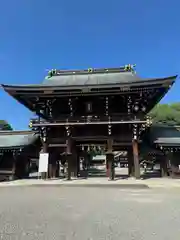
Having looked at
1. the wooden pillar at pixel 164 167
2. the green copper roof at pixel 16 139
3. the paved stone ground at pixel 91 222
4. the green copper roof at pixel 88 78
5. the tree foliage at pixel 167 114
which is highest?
the tree foliage at pixel 167 114

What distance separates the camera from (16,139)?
22.2 m

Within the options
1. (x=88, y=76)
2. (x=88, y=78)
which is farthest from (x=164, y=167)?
(x=88, y=76)

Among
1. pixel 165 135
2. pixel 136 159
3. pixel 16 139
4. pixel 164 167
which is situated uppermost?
pixel 165 135

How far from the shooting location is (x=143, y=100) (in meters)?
19.3

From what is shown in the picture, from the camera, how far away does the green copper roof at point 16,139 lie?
20562mm

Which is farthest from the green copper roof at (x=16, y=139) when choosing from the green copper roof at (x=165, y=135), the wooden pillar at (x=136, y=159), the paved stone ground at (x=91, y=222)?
the paved stone ground at (x=91, y=222)

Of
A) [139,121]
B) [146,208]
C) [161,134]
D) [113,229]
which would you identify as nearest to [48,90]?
[139,121]

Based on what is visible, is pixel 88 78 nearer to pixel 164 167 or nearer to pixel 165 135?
pixel 165 135

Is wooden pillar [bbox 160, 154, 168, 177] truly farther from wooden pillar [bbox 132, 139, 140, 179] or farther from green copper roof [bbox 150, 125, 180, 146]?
wooden pillar [bbox 132, 139, 140, 179]

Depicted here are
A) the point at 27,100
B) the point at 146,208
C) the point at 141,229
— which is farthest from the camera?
the point at 27,100

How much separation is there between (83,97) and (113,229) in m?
15.4

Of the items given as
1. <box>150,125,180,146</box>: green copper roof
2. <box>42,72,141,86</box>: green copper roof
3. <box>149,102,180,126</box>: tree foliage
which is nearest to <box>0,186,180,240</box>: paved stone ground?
<box>150,125,180,146</box>: green copper roof

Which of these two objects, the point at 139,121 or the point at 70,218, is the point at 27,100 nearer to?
the point at 139,121

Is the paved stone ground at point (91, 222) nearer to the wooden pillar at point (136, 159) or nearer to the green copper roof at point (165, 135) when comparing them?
the wooden pillar at point (136, 159)
